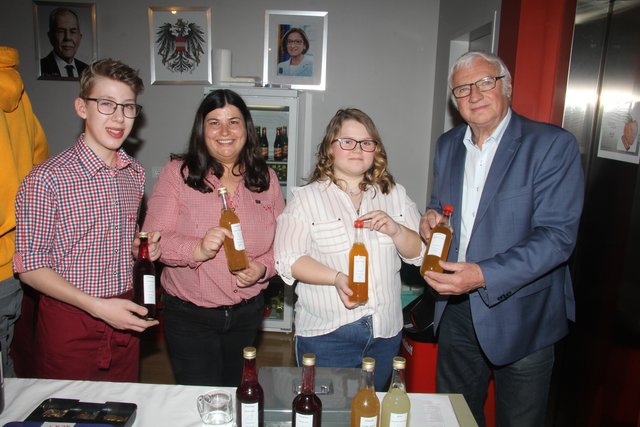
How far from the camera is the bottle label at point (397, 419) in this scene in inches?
45.3

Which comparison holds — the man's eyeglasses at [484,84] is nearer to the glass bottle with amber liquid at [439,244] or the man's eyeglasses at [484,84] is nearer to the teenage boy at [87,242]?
the glass bottle with amber liquid at [439,244]

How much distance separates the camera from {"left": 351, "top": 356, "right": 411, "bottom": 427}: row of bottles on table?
1139 millimetres

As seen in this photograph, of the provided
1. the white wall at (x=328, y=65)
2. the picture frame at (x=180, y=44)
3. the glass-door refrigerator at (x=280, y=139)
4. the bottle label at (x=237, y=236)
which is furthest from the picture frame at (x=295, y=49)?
the bottle label at (x=237, y=236)

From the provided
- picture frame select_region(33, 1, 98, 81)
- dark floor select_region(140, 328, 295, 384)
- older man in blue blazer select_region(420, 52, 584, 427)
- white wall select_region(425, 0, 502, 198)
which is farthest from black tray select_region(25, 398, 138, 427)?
picture frame select_region(33, 1, 98, 81)

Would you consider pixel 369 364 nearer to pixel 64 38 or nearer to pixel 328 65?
pixel 328 65

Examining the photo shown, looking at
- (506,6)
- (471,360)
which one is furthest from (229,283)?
(506,6)

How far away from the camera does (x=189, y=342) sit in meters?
1.93

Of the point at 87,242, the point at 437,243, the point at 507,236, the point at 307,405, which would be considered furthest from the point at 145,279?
the point at 507,236

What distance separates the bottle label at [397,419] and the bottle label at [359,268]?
1.77 ft

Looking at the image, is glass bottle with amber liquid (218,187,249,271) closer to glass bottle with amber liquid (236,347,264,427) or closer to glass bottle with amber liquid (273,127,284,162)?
glass bottle with amber liquid (236,347,264,427)

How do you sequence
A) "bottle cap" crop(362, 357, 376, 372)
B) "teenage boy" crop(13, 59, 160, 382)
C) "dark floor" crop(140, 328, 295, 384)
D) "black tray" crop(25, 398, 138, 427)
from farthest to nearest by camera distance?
"dark floor" crop(140, 328, 295, 384) < "teenage boy" crop(13, 59, 160, 382) < "black tray" crop(25, 398, 138, 427) < "bottle cap" crop(362, 357, 376, 372)

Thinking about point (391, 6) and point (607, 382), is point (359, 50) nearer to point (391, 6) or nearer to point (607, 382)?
point (391, 6)

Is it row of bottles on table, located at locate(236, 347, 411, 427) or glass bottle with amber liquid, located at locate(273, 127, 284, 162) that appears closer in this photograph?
row of bottles on table, located at locate(236, 347, 411, 427)

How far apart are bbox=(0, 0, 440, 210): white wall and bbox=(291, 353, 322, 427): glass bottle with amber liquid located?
3.31m
